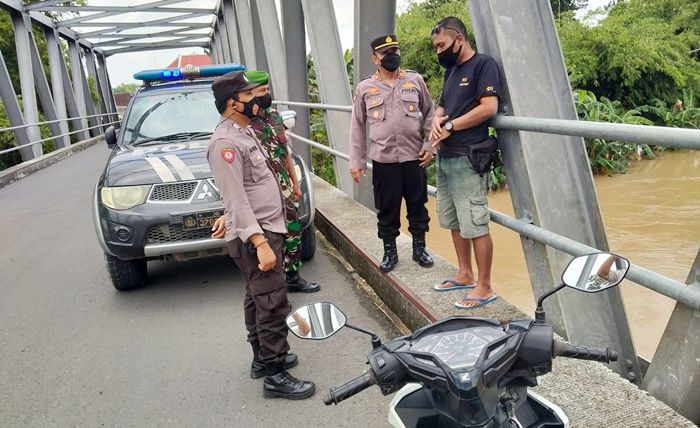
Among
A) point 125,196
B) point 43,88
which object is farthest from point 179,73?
point 43,88

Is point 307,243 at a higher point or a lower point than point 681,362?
higher

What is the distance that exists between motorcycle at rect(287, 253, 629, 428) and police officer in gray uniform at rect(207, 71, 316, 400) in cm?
137

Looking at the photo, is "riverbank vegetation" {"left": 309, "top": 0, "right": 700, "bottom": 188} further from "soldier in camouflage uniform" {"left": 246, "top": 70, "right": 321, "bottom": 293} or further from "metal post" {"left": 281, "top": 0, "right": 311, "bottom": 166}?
"soldier in camouflage uniform" {"left": 246, "top": 70, "right": 321, "bottom": 293}

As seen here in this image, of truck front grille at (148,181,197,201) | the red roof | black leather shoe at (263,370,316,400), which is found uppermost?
the red roof

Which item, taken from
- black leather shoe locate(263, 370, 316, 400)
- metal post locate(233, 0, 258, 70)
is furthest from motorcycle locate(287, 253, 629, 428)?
metal post locate(233, 0, 258, 70)

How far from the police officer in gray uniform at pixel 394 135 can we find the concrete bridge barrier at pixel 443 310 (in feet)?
0.84

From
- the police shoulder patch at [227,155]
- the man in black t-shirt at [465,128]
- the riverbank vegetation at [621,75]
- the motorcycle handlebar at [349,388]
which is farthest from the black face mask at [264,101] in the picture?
the riverbank vegetation at [621,75]

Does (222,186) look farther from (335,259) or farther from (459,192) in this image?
(335,259)

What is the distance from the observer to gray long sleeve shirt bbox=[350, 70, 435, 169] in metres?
3.96

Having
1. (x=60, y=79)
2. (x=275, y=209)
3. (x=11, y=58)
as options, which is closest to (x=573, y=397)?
(x=275, y=209)

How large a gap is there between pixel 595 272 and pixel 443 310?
1.91 m

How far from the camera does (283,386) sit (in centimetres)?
319

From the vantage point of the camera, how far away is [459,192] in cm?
346

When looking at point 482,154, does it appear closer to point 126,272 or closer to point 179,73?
point 126,272
